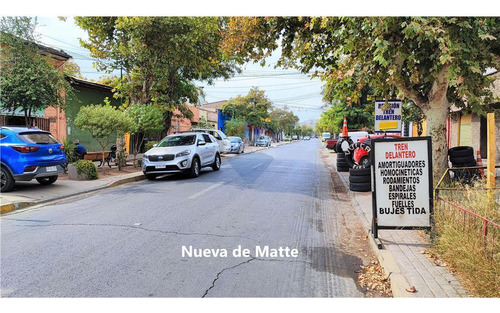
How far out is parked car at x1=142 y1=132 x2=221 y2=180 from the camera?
12.6 meters

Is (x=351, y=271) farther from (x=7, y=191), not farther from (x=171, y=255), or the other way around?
(x=7, y=191)

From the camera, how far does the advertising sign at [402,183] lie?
17.1ft

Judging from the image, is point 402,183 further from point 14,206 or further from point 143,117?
point 143,117

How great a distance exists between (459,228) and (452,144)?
20.8 m

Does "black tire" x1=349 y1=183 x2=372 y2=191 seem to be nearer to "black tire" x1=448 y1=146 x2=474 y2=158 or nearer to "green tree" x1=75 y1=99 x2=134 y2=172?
"black tire" x1=448 y1=146 x2=474 y2=158

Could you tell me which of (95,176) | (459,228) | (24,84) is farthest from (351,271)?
(24,84)

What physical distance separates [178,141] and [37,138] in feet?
17.5

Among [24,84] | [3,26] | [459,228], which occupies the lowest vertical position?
[459,228]

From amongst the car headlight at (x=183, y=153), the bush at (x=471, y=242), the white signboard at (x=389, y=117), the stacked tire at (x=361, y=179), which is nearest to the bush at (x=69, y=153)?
the car headlight at (x=183, y=153)

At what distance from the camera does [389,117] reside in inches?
388

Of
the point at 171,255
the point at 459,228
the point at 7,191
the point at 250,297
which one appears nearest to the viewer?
the point at 250,297

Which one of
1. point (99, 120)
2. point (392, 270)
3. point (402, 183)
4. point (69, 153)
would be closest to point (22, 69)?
point (99, 120)

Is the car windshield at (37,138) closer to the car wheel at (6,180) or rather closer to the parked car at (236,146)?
the car wheel at (6,180)

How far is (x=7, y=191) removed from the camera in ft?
29.8
